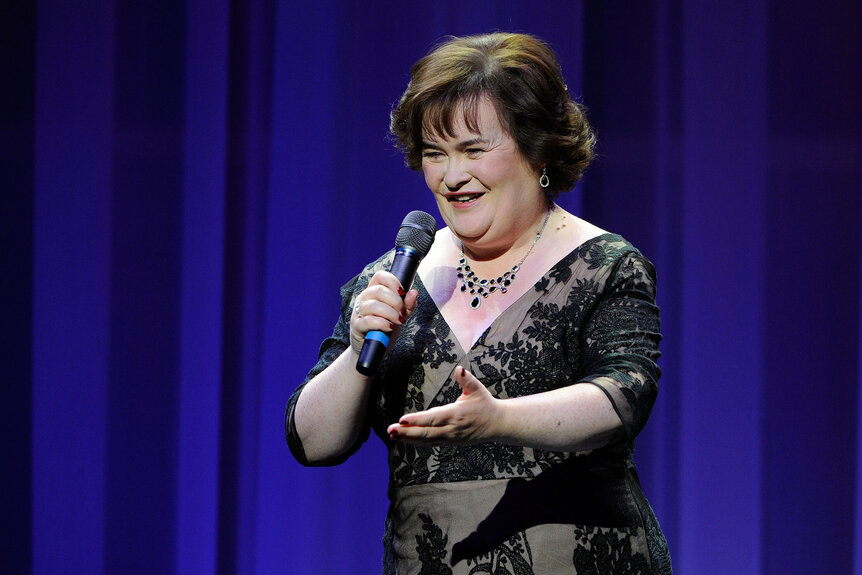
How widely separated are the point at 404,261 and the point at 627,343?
12.0 inches

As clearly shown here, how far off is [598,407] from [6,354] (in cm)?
193

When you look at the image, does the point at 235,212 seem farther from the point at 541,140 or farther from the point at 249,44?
the point at 541,140

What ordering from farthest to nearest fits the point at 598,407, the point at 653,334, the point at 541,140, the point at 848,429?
1. the point at 848,429
2. the point at 541,140
3. the point at 653,334
4. the point at 598,407

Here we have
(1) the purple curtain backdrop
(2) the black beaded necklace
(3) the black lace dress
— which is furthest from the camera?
(1) the purple curtain backdrop

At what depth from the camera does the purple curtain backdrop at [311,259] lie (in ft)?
8.32

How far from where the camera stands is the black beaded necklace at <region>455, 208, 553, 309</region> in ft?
4.63

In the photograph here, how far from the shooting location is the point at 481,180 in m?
1.35

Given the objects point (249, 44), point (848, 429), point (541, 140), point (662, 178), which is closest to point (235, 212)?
point (249, 44)

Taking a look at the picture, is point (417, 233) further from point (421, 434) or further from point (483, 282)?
point (421, 434)

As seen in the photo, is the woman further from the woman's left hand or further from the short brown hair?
the woman's left hand

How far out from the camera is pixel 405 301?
1.19 meters

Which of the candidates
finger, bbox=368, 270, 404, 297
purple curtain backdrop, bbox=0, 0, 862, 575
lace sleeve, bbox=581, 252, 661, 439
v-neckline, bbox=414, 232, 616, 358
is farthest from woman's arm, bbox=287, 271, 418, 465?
purple curtain backdrop, bbox=0, 0, 862, 575

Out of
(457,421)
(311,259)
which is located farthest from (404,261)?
(311,259)

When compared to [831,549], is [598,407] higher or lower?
higher
